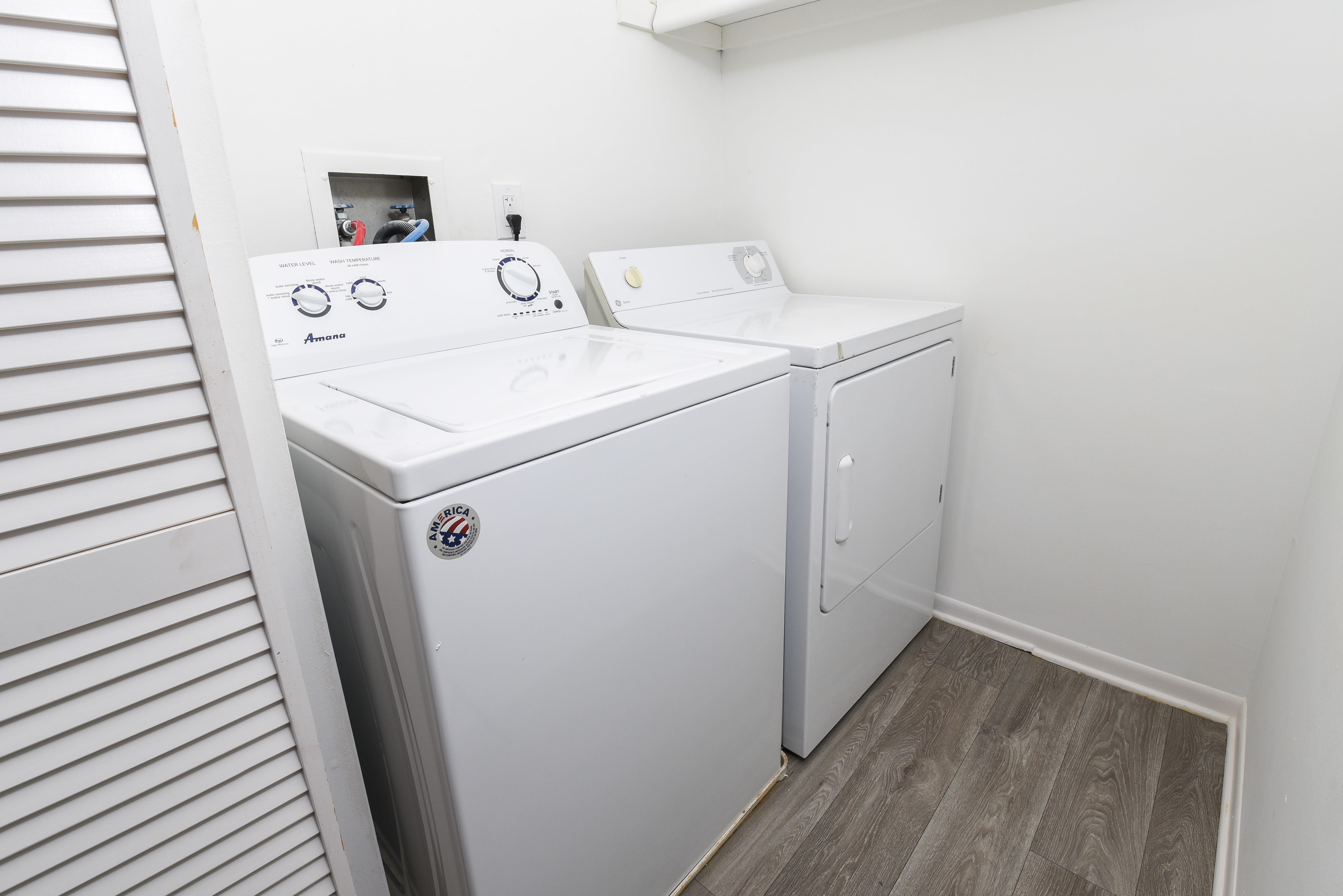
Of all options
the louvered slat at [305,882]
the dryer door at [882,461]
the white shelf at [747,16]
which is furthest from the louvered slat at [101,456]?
the white shelf at [747,16]

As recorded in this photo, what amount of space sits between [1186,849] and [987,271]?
126cm

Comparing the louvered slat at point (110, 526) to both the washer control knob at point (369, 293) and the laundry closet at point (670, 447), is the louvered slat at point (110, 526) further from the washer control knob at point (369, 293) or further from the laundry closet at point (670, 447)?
the washer control knob at point (369, 293)

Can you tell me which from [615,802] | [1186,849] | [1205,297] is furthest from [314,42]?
[1186,849]

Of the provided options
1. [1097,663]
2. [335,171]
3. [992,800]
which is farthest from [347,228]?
[1097,663]

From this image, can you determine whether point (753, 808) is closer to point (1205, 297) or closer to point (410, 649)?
point (410, 649)

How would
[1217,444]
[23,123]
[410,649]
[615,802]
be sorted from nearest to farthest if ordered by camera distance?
[23,123] < [410,649] < [615,802] < [1217,444]

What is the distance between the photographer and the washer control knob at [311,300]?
43.3 inches

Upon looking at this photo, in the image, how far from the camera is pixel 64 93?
48 cm

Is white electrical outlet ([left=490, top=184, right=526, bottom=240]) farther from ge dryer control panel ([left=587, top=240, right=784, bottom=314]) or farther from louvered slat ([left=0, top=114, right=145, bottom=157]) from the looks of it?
louvered slat ([left=0, top=114, right=145, bottom=157])

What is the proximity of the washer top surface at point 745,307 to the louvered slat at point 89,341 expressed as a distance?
2.88ft

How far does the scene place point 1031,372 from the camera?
1.64 meters

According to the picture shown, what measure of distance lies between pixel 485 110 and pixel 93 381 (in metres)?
1.20

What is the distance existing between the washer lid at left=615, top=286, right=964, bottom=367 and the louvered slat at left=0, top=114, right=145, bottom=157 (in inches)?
35.8

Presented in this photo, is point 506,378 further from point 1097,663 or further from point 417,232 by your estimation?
point 1097,663
